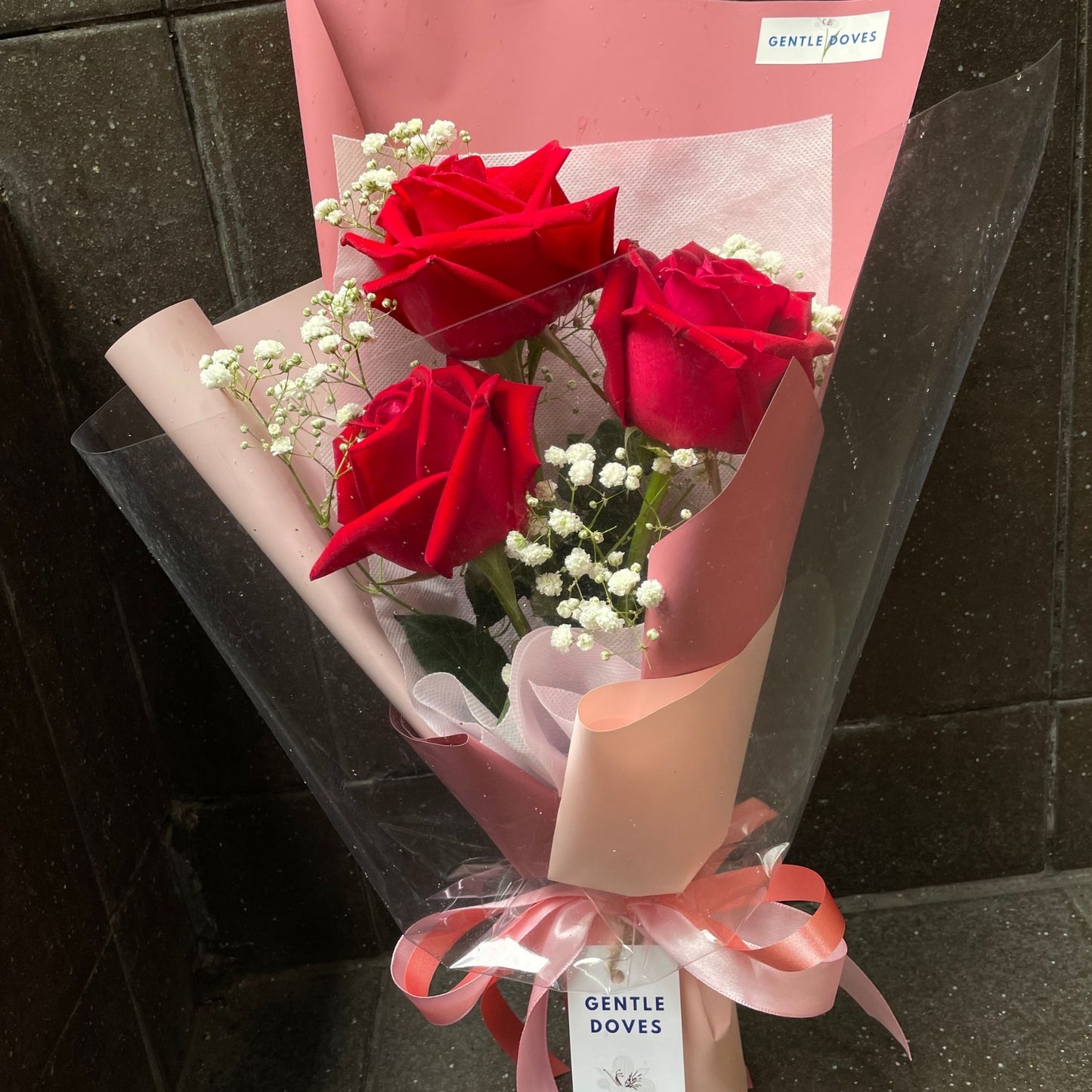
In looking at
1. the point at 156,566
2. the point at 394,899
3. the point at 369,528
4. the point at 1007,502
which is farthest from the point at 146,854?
the point at 1007,502

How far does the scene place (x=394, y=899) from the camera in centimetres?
68

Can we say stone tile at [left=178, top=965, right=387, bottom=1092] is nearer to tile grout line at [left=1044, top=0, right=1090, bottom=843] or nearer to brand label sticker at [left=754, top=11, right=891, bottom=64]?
tile grout line at [left=1044, top=0, right=1090, bottom=843]

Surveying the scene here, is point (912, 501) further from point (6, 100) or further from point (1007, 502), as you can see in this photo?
point (6, 100)

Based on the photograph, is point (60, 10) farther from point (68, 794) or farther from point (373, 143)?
point (68, 794)

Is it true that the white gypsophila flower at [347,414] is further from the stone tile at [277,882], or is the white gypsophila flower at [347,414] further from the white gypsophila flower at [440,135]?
the stone tile at [277,882]

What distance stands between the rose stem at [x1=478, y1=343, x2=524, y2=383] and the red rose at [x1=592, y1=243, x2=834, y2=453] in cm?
9

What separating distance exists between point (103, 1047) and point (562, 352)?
0.74 meters

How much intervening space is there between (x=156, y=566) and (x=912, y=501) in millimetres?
766

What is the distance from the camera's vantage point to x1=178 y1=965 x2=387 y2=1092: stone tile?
97cm

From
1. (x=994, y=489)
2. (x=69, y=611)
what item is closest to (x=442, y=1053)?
(x=69, y=611)

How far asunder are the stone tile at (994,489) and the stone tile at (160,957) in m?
0.77

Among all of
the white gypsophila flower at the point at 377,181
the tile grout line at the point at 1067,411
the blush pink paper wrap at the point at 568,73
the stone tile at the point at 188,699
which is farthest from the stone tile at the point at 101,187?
the tile grout line at the point at 1067,411

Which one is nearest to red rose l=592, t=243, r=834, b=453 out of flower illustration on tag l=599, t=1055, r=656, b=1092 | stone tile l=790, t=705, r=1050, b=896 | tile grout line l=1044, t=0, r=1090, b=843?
flower illustration on tag l=599, t=1055, r=656, b=1092

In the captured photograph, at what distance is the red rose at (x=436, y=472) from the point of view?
1.59 feet
